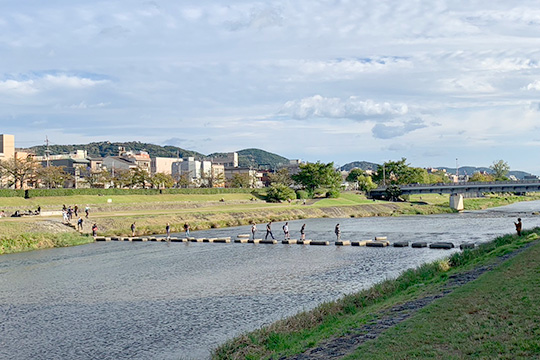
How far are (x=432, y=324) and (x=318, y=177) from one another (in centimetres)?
12169

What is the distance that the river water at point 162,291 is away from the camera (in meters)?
19.2

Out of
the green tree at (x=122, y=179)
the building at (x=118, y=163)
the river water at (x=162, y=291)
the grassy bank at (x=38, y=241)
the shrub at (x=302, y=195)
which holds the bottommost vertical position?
the river water at (x=162, y=291)

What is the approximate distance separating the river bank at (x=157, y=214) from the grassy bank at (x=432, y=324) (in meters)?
36.2

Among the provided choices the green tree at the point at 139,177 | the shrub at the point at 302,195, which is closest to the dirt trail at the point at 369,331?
the shrub at the point at 302,195

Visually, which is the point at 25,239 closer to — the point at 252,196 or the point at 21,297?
the point at 21,297

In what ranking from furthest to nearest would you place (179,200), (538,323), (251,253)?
(179,200)
(251,253)
(538,323)

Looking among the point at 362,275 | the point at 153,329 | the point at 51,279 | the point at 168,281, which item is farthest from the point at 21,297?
the point at 362,275

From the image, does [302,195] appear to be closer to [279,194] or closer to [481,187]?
[279,194]

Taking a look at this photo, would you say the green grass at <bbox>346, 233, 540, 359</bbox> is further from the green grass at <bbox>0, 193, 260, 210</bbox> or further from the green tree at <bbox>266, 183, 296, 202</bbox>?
the green tree at <bbox>266, 183, 296, 202</bbox>

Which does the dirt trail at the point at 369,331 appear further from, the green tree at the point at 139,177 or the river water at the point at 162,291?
the green tree at the point at 139,177

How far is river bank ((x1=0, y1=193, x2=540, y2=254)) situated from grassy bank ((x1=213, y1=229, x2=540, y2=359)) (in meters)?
36.2

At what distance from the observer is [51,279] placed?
32.5 metres

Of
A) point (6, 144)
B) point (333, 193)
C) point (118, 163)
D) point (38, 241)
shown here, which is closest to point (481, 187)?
point (333, 193)

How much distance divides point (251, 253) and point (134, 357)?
26820 mm
